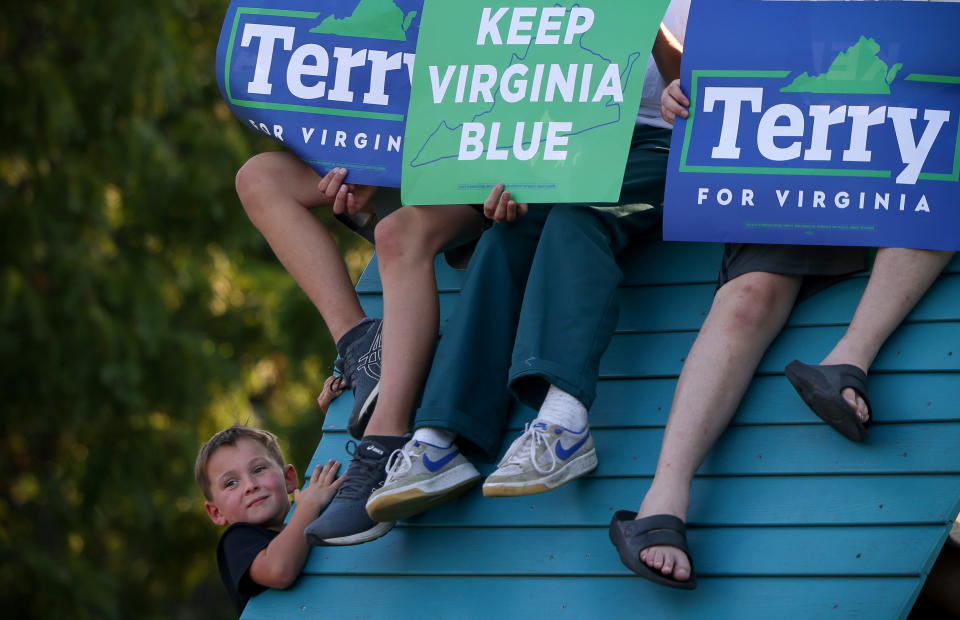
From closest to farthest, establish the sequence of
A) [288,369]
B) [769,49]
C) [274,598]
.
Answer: [769,49]
[274,598]
[288,369]

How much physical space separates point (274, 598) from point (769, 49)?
1.76 meters

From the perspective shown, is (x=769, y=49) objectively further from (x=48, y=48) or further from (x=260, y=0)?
(x=48, y=48)

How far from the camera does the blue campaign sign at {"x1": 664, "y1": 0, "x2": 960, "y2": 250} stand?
10.0 feet

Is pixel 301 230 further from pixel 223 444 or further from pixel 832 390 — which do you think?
pixel 832 390

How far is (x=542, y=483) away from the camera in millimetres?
3008

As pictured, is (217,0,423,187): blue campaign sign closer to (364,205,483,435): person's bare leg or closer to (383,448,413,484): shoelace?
(364,205,483,435): person's bare leg

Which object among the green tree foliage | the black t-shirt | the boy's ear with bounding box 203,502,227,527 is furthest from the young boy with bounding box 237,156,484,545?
the green tree foliage

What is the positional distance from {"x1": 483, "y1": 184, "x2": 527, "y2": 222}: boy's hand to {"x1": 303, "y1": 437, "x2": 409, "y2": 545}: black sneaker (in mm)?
577

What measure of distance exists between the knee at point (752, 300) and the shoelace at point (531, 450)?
0.49 meters

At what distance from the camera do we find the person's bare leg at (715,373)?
9.69 feet

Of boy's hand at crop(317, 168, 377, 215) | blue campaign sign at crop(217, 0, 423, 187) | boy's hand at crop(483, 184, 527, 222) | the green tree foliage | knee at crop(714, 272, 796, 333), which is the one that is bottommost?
the green tree foliage

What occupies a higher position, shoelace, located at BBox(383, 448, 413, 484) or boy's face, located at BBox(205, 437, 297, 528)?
shoelace, located at BBox(383, 448, 413, 484)

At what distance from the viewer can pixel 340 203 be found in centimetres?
362

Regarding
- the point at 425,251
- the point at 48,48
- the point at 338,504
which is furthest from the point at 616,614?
the point at 48,48
